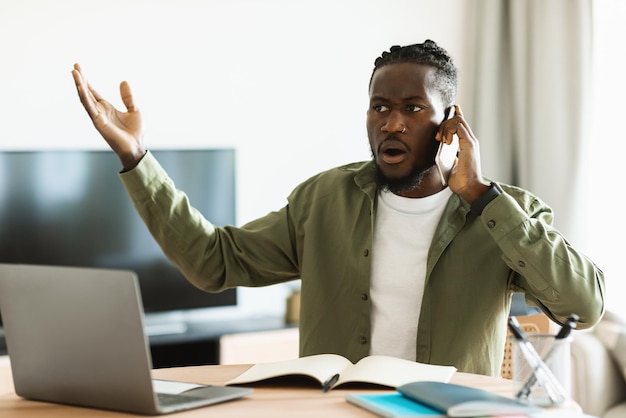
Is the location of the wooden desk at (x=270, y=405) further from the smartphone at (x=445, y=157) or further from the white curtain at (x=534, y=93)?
the white curtain at (x=534, y=93)

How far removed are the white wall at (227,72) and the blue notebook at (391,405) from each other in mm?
2483

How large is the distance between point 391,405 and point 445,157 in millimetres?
895

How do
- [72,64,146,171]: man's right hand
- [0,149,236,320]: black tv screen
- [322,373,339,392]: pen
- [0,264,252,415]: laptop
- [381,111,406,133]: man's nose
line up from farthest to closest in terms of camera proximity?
[0,149,236,320]: black tv screen
[381,111,406,133]: man's nose
[72,64,146,171]: man's right hand
[322,373,339,392]: pen
[0,264,252,415]: laptop

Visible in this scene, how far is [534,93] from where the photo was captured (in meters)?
4.40

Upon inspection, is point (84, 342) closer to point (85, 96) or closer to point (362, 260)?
point (85, 96)

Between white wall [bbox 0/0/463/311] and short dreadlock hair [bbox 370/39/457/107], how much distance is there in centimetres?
178

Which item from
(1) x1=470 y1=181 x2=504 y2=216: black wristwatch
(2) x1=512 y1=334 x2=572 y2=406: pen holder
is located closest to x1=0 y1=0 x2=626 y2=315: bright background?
(1) x1=470 y1=181 x2=504 y2=216: black wristwatch

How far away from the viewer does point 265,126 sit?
4039 millimetres

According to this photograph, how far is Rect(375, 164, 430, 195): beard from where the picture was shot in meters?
2.08

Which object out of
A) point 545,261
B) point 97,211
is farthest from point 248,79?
A: point 545,261

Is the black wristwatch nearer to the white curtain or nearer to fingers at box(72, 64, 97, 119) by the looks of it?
fingers at box(72, 64, 97, 119)

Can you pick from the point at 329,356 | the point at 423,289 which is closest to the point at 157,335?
the point at 423,289

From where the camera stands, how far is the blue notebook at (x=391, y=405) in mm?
1283

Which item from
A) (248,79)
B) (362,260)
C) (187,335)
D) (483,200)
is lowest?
(187,335)
